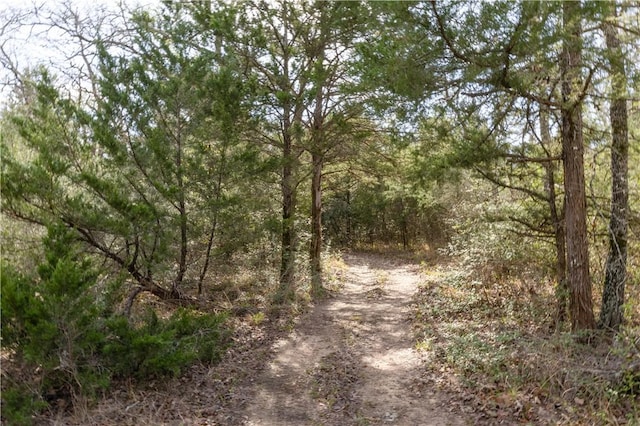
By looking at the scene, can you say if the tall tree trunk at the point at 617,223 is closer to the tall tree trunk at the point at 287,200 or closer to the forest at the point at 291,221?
the forest at the point at 291,221

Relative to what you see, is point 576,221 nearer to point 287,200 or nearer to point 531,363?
point 531,363

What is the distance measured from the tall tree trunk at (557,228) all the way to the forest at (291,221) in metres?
0.05

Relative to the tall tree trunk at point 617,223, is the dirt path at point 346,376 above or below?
below

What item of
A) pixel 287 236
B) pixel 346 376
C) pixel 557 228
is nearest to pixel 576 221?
pixel 557 228

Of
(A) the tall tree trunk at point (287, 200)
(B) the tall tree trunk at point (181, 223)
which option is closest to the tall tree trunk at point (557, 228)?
(A) the tall tree trunk at point (287, 200)

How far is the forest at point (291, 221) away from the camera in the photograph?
4926 millimetres

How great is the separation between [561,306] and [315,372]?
3.99 m

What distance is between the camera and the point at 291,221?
9.94 meters

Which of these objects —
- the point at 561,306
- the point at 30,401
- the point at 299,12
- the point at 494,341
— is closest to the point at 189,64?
the point at 299,12

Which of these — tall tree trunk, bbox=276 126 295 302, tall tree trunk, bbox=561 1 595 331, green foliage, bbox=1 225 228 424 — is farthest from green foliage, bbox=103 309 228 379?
tall tree trunk, bbox=561 1 595 331

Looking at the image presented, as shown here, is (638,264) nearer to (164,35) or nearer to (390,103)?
(390,103)

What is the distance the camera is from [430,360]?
6.96 m

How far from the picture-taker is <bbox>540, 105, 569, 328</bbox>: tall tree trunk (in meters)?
6.82

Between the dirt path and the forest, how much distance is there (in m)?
0.04
